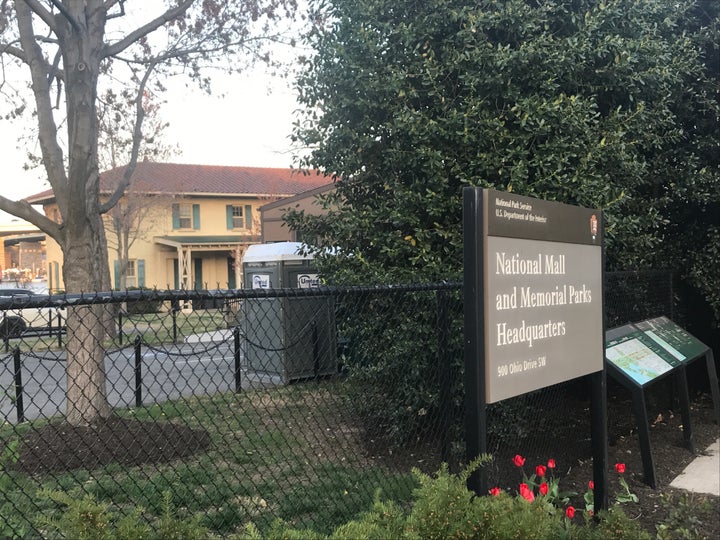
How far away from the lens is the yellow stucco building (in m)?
32.4

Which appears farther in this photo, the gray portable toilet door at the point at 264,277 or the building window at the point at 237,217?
the building window at the point at 237,217

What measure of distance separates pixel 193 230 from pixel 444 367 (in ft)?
107

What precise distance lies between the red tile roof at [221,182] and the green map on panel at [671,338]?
986 inches

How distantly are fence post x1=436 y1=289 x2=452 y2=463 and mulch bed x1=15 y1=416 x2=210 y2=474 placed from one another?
2.20 meters

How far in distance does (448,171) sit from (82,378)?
12.8 ft

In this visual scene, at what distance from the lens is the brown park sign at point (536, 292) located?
298 centimetres

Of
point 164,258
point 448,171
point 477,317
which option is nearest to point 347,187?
point 448,171

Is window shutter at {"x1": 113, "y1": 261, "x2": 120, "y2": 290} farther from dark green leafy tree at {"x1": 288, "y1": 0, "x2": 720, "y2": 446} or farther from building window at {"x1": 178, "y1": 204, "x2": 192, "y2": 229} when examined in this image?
dark green leafy tree at {"x1": 288, "y1": 0, "x2": 720, "y2": 446}

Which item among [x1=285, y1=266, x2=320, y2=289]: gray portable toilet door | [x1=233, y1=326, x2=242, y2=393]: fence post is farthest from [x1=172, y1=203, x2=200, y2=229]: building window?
[x1=233, y1=326, x2=242, y2=393]: fence post

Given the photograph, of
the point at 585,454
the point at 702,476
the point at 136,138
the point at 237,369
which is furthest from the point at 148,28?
the point at 702,476

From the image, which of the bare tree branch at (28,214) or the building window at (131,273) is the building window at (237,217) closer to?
the building window at (131,273)

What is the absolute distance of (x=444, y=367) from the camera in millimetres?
4078

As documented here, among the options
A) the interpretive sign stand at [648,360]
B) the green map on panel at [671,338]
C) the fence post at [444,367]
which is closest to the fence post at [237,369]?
the fence post at [444,367]

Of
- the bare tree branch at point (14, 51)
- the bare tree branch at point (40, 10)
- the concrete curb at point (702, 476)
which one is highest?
the bare tree branch at point (40, 10)
